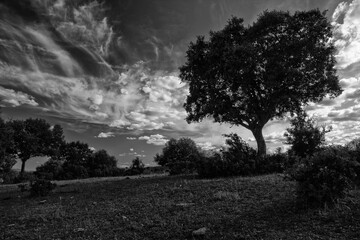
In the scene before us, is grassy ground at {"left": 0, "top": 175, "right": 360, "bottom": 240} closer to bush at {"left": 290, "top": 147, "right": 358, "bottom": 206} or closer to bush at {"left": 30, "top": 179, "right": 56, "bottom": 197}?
bush at {"left": 290, "top": 147, "right": 358, "bottom": 206}

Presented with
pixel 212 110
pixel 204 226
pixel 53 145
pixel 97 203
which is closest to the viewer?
pixel 204 226

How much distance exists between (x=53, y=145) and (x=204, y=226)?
55.0m

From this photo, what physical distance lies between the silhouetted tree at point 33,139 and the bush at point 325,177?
5071cm

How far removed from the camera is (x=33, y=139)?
1935 inches

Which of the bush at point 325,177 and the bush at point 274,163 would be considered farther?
the bush at point 274,163

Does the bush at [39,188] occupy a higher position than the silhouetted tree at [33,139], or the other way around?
the silhouetted tree at [33,139]

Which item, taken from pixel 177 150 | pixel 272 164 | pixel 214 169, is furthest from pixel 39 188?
pixel 177 150

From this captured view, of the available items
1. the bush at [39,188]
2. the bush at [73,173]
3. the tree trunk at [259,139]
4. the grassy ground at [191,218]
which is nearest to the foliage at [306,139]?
the tree trunk at [259,139]

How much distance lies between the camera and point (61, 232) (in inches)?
302

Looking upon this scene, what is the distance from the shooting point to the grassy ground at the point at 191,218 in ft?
21.2

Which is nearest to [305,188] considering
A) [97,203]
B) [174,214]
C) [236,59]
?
[174,214]

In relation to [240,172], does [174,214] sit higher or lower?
lower

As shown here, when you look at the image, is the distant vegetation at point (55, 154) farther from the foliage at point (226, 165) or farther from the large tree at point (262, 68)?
the foliage at point (226, 165)

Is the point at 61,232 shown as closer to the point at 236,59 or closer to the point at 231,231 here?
the point at 231,231
